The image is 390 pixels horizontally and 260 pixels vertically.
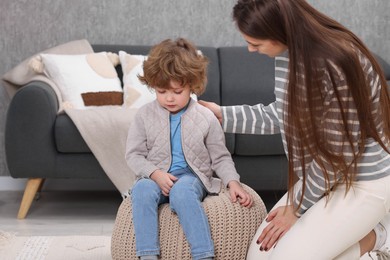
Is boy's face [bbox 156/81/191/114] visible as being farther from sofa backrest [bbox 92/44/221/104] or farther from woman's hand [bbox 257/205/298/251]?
sofa backrest [bbox 92/44/221/104]

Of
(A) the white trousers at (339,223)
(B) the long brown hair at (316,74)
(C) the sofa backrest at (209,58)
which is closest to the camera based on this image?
(B) the long brown hair at (316,74)

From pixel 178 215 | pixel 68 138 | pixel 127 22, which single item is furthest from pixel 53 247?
pixel 127 22

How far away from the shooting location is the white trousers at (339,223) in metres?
2.02

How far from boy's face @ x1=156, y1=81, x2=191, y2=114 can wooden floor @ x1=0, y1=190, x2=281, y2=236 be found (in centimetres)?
97

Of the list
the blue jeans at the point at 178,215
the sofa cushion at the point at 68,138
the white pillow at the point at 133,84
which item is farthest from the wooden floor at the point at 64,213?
the blue jeans at the point at 178,215

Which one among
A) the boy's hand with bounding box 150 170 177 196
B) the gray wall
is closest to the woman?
the boy's hand with bounding box 150 170 177 196

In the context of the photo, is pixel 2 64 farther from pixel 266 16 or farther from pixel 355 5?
pixel 266 16

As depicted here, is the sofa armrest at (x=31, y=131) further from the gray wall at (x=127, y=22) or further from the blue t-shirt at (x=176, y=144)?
the blue t-shirt at (x=176, y=144)

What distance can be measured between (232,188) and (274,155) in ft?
4.10

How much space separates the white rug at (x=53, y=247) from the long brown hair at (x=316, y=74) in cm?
114

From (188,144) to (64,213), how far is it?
139 cm

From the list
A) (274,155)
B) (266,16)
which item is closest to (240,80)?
(274,155)

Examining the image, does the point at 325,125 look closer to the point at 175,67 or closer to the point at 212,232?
the point at 212,232

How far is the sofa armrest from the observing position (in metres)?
3.57
